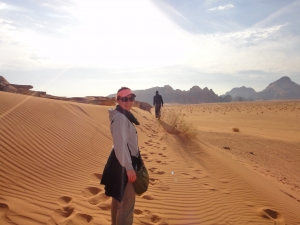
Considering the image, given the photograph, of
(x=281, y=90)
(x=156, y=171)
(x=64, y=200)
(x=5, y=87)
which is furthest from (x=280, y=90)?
(x=64, y=200)

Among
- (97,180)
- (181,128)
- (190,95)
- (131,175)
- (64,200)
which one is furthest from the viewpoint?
(190,95)

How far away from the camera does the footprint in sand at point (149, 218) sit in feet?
12.0

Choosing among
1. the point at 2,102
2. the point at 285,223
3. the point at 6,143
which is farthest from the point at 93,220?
the point at 2,102

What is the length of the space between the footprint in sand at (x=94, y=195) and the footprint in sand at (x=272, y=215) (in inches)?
110

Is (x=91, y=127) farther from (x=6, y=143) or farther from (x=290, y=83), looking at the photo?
(x=290, y=83)

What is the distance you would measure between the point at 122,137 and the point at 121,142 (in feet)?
0.17

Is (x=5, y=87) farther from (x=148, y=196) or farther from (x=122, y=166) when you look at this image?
(x=122, y=166)

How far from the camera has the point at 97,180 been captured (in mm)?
5070

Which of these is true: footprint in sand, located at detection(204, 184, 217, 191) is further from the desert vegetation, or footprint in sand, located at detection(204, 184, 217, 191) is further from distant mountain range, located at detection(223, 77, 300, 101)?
distant mountain range, located at detection(223, 77, 300, 101)

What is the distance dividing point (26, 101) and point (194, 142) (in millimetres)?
6296

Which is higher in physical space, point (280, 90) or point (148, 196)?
point (280, 90)

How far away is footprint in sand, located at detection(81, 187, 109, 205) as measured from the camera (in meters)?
4.09

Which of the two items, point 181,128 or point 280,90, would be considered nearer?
point 181,128

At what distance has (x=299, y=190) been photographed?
6.85 m
